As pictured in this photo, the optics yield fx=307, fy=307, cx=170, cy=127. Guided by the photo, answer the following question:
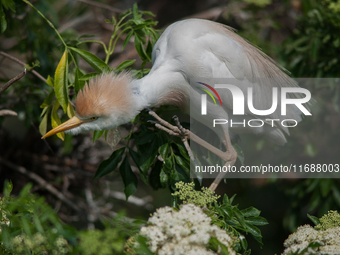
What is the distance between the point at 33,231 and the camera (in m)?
0.91

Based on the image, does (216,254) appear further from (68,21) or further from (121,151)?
(68,21)

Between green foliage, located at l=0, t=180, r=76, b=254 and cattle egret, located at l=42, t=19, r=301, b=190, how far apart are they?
1.59ft

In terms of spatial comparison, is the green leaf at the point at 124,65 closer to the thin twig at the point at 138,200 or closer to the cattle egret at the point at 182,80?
the cattle egret at the point at 182,80

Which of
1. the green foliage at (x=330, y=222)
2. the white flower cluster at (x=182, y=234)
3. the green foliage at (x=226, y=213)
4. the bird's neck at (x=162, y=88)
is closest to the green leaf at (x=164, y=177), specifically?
the green foliage at (x=226, y=213)

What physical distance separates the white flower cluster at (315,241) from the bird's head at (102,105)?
85 centimetres

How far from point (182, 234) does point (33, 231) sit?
1.46 feet

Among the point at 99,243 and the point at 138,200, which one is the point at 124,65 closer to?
the point at 99,243

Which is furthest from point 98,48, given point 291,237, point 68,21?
point 291,237

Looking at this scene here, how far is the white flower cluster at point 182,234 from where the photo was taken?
828mm

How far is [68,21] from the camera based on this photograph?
3494mm

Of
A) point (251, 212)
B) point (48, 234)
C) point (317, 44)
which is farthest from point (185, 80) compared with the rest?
point (317, 44)

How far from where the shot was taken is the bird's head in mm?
1364

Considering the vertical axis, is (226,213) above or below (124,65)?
below

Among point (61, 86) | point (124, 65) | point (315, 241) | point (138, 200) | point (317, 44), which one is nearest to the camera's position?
point (315, 241)
